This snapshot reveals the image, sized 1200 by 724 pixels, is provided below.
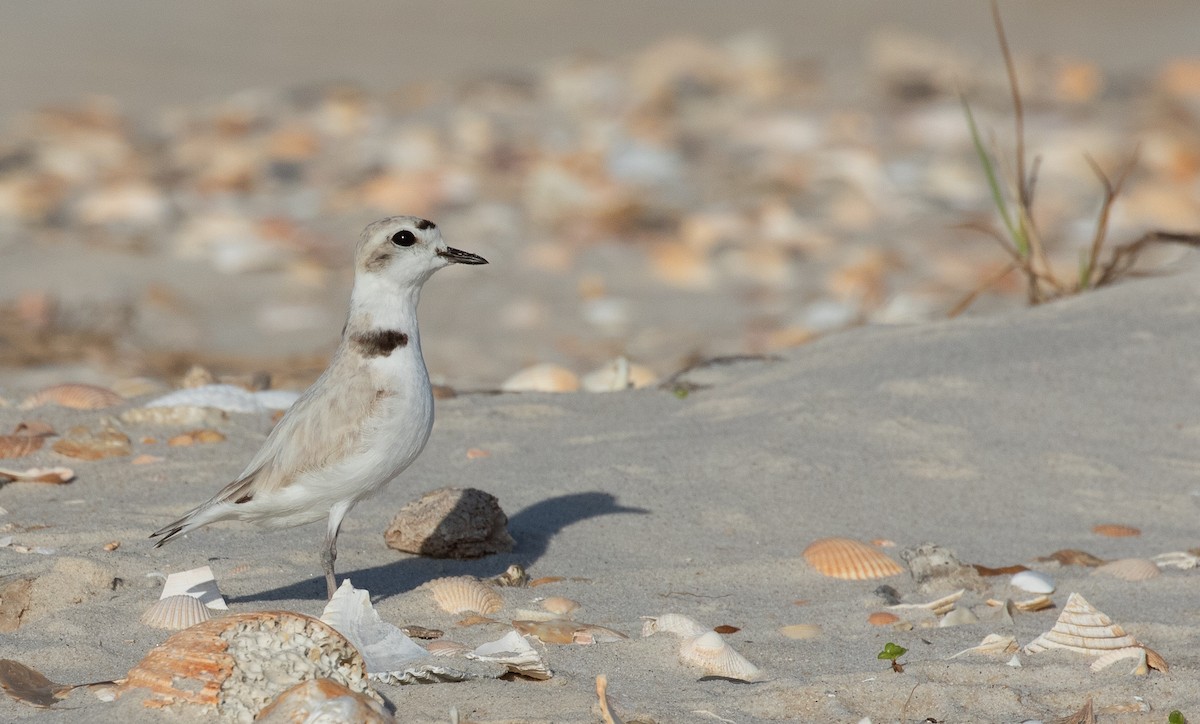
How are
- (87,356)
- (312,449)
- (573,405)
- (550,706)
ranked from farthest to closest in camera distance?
(87,356) < (573,405) < (312,449) < (550,706)

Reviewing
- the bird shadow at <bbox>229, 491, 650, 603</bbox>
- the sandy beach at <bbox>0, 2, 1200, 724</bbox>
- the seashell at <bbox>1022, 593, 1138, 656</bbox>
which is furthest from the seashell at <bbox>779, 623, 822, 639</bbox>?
the bird shadow at <bbox>229, 491, 650, 603</bbox>

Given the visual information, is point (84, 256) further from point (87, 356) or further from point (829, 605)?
point (829, 605)

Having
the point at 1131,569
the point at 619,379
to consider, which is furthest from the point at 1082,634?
the point at 619,379

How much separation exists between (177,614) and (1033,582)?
2275 mm

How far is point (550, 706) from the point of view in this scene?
2857mm

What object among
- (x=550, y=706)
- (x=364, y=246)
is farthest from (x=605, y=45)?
(x=550, y=706)

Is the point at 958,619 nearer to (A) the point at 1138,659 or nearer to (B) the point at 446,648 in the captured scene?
(A) the point at 1138,659

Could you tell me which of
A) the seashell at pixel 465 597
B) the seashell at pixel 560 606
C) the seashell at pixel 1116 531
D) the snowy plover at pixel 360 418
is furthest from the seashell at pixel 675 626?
the seashell at pixel 1116 531

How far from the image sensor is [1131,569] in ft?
12.7

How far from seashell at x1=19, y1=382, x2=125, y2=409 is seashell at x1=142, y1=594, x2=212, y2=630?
2178 mm

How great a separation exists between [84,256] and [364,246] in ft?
18.3

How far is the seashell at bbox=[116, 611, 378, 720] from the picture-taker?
268 centimetres

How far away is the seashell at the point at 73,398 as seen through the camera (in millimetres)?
5258

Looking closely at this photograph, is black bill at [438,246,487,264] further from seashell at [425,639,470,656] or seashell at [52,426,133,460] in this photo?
seashell at [52,426,133,460]
